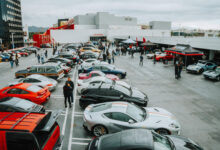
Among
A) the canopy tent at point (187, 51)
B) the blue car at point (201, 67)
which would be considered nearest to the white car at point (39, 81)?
the blue car at point (201, 67)

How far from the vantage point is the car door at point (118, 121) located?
6551 mm

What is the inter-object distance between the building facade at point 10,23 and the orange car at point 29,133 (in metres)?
61.2

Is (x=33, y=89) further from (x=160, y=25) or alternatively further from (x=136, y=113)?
(x=160, y=25)

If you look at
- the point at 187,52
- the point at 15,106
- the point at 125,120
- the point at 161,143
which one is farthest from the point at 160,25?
the point at 161,143

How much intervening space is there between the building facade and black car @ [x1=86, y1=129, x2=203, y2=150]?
63184 millimetres

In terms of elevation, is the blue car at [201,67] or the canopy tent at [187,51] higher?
the canopy tent at [187,51]

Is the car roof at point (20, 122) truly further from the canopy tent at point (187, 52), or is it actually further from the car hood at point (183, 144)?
the canopy tent at point (187, 52)

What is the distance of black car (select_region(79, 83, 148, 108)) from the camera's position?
359 inches

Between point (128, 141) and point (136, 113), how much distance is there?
268 cm

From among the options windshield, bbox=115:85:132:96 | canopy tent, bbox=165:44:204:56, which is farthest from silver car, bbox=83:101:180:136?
canopy tent, bbox=165:44:204:56

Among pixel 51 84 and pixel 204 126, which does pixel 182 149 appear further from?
pixel 51 84

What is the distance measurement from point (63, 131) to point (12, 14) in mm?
83434

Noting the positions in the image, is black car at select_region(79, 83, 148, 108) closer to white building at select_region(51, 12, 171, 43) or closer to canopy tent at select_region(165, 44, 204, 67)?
canopy tent at select_region(165, 44, 204, 67)

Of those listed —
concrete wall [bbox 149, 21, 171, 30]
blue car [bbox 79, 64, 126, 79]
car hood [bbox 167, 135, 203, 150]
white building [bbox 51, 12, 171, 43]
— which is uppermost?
concrete wall [bbox 149, 21, 171, 30]
